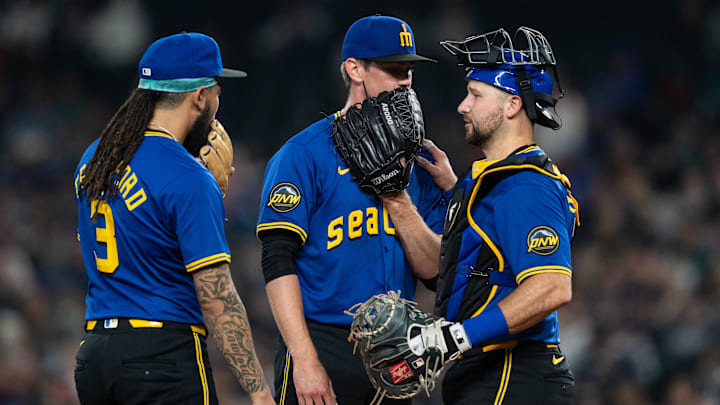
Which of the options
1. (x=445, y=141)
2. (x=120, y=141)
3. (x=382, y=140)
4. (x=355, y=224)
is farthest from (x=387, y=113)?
(x=445, y=141)

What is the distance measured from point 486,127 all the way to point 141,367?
5.40 ft

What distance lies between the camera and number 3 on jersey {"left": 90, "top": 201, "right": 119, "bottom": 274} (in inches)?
126

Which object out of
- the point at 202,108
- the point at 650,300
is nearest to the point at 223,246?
the point at 202,108

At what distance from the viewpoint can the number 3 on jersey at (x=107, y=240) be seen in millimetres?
3213

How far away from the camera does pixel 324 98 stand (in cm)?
1029

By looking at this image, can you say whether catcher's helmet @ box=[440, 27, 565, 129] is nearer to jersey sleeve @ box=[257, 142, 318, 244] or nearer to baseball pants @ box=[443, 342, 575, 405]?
jersey sleeve @ box=[257, 142, 318, 244]

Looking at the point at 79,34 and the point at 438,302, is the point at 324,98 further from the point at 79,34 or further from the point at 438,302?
the point at 438,302

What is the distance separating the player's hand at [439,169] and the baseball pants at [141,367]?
1337 mm

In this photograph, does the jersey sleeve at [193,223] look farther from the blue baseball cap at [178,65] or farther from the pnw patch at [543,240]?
the pnw patch at [543,240]

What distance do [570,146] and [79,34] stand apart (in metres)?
6.32

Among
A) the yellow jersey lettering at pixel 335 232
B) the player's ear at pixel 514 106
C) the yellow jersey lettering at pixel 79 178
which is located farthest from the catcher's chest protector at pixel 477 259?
the yellow jersey lettering at pixel 79 178

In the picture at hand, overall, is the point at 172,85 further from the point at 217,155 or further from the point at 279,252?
the point at 279,252

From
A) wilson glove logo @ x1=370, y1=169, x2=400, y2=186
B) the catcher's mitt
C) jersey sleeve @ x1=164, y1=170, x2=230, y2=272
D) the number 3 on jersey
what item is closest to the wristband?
the catcher's mitt

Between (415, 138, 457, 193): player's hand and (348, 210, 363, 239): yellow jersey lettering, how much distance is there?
43 cm
